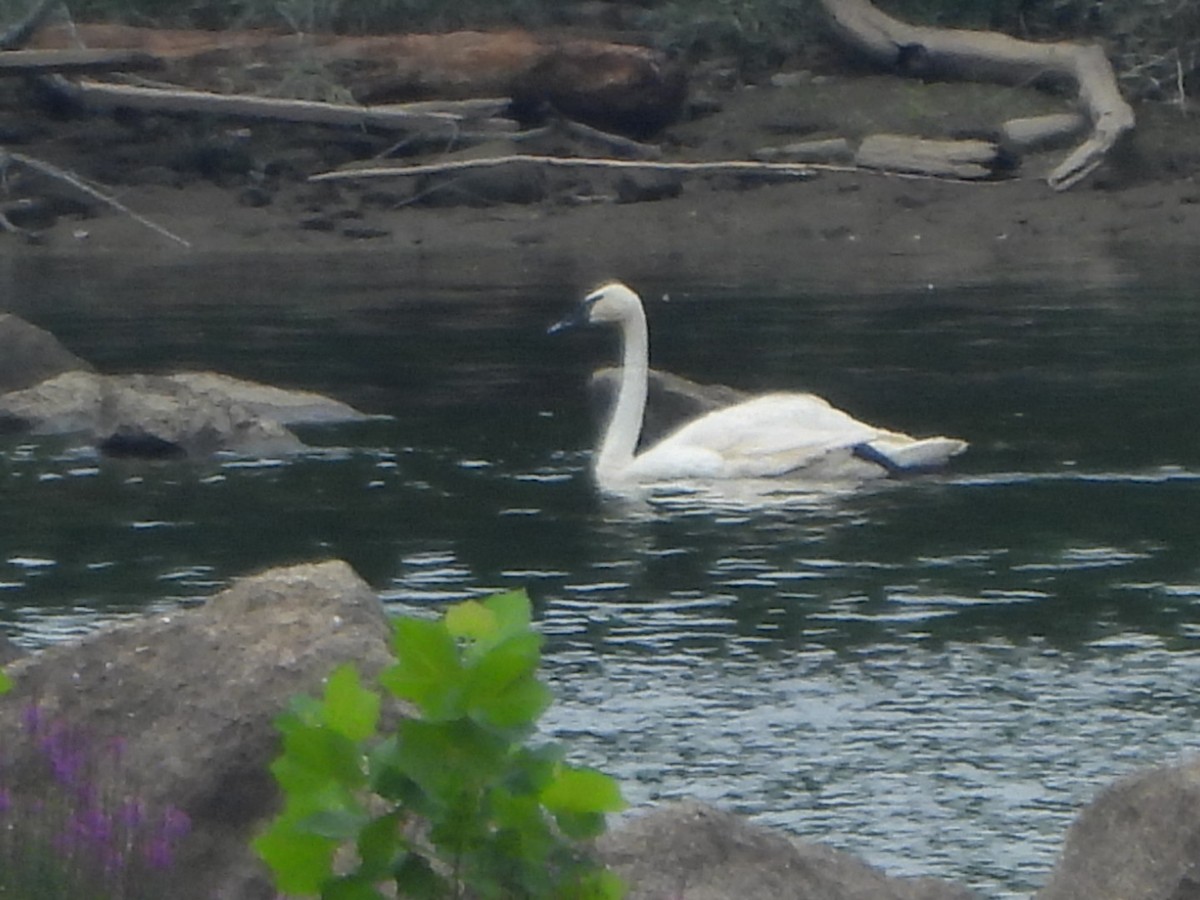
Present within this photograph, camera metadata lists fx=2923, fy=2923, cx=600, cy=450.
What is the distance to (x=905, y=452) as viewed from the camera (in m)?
13.8

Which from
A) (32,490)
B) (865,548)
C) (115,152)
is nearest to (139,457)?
(32,490)

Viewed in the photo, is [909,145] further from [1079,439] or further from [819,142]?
[1079,439]

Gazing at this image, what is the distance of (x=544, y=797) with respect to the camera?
441cm

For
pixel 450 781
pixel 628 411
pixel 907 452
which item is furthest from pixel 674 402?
pixel 450 781

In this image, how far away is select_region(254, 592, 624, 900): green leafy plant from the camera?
13.9 feet

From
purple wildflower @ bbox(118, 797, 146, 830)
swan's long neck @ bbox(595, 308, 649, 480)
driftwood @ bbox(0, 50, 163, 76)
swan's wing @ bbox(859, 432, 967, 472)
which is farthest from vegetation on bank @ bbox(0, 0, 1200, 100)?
purple wildflower @ bbox(118, 797, 146, 830)

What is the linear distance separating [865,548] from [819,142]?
643 inches

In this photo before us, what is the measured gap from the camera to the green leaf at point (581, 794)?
14.4ft

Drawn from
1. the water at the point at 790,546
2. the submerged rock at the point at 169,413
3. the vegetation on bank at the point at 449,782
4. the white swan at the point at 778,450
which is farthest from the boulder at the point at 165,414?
the vegetation on bank at the point at 449,782

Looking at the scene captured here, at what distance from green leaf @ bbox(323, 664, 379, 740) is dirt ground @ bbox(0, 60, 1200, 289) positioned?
67.3 feet

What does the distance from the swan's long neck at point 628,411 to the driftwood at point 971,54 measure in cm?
1362

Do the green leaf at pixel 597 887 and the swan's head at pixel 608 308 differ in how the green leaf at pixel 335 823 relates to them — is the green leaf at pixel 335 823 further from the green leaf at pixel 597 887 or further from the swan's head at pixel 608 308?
the swan's head at pixel 608 308

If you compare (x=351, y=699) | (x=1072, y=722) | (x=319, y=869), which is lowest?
(x=1072, y=722)

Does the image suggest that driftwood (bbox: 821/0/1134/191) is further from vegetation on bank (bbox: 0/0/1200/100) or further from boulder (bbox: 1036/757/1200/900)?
boulder (bbox: 1036/757/1200/900)
